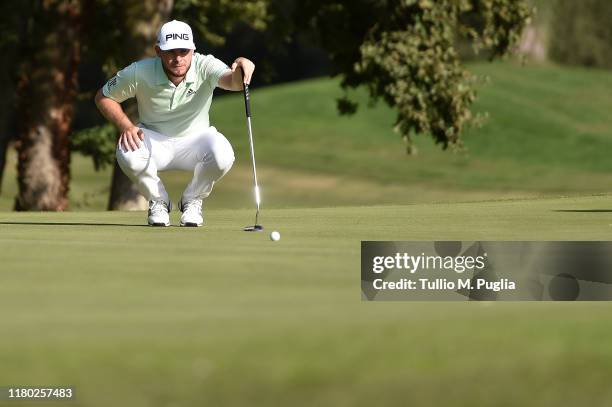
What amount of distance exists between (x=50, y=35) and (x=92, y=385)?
2262cm

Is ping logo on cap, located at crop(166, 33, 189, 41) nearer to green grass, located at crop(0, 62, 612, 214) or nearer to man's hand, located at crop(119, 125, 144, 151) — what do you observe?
man's hand, located at crop(119, 125, 144, 151)

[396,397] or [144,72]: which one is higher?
[144,72]

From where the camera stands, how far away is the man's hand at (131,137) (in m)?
12.7

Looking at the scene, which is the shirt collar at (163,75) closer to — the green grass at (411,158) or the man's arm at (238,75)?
the man's arm at (238,75)

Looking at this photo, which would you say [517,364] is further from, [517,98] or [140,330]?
[517,98]

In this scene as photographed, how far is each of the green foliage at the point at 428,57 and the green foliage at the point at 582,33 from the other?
3987 centimetres

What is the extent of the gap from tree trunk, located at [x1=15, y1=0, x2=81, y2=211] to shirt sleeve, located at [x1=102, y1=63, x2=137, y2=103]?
14329 millimetres

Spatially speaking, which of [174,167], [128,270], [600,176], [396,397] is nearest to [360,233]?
[174,167]

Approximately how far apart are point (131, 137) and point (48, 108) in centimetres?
1519

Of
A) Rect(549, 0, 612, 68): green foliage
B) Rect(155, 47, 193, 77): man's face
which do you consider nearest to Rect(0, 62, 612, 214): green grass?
Rect(549, 0, 612, 68): green foliage

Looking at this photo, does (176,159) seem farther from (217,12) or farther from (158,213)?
(217,12)

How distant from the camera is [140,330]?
6.06 meters

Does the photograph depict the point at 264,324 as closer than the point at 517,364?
No

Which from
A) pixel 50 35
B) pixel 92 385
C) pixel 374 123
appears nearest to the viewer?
pixel 92 385
